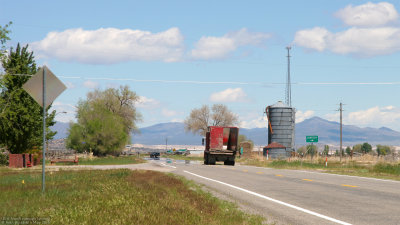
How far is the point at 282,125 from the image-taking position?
81.6 metres

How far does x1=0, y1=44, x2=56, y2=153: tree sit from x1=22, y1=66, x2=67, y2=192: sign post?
33468 mm

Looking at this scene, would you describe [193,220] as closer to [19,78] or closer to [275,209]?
[275,209]

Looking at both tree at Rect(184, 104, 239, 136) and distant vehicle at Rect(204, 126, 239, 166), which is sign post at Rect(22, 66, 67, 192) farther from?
tree at Rect(184, 104, 239, 136)

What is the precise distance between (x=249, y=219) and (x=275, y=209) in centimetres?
207

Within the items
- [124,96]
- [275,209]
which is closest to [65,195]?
[275,209]

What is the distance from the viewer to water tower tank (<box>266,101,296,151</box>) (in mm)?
80812

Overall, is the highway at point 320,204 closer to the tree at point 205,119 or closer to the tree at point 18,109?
the tree at point 18,109

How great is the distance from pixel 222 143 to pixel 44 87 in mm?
34465

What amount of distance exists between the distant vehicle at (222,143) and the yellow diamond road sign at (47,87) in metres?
33.9

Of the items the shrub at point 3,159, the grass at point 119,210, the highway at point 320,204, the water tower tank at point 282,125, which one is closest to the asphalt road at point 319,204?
the highway at point 320,204

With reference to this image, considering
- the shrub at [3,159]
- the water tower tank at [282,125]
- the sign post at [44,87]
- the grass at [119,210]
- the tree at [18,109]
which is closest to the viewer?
the grass at [119,210]

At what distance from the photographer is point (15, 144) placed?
48156mm

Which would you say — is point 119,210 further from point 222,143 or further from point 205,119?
point 205,119

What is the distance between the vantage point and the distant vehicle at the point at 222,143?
47.6m
